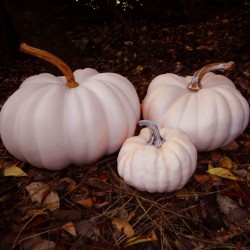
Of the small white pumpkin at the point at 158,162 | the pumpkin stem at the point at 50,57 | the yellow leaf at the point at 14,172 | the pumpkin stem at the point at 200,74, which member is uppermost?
the pumpkin stem at the point at 50,57

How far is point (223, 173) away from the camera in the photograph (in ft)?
5.86

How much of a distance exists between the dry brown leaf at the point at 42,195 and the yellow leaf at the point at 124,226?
311 mm

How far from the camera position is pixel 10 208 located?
5.43 ft

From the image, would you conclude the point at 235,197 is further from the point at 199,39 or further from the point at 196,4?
the point at 196,4

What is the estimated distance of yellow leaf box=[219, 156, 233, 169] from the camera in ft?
6.16

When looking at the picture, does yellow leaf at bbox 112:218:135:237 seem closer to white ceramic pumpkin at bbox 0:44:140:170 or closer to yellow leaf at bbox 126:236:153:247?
yellow leaf at bbox 126:236:153:247

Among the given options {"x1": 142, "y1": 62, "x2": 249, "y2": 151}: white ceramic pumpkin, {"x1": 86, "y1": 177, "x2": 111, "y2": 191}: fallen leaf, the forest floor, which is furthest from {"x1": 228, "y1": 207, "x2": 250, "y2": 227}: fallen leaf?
{"x1": 86, "y1": 177, "x2": 111, "y2": 191}: fallen leaf

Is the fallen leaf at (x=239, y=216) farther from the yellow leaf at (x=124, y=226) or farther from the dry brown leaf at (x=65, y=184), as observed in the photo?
the dry brown leaf at (x=65, y=184)

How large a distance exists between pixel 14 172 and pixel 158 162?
0.85 metres

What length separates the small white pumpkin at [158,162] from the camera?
1564 mm

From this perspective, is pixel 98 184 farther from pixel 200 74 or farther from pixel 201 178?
pixel 200 74

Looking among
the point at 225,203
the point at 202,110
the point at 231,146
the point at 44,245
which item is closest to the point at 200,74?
the point at 202,110

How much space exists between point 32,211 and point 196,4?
382cm

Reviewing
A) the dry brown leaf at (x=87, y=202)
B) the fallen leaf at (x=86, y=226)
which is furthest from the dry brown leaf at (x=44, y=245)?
the dry brown leaf at (x=87, y=202)
